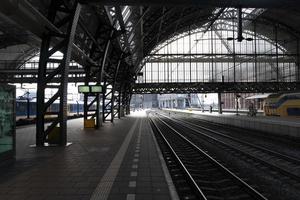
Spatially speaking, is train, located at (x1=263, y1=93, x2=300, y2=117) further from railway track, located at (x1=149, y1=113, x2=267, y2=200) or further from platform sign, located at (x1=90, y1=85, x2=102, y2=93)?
railway track, located at (x1=149, y1=113, x2=267, y2=200)

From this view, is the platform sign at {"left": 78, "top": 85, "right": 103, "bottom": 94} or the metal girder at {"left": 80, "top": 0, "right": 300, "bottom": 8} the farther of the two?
the platform sign at {"left": 78, "top": 85, "right": 103, "bottom": 94}

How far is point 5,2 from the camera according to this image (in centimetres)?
912

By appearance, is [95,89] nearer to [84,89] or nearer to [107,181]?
[84,89]

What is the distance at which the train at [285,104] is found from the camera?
30.7 m

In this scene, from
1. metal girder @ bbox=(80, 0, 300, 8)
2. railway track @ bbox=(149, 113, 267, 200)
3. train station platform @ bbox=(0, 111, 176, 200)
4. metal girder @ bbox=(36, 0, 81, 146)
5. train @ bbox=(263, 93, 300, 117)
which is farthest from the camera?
train @ bbox=(263, 93, 300, 117)

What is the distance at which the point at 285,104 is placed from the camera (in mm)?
32344

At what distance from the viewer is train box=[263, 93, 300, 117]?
3073 centimetres

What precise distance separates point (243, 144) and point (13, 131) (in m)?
11.3

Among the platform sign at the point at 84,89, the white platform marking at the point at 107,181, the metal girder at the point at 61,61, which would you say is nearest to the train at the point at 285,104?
the platform sign at the point at 84,89

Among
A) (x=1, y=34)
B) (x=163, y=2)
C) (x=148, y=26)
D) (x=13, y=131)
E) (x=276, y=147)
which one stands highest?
(x=148, y=26)

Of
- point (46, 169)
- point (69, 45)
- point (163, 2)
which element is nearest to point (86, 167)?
point (46, 169)

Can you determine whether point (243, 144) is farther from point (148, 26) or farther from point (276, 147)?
point (148, 26)

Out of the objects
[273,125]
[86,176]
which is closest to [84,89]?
[273,125]

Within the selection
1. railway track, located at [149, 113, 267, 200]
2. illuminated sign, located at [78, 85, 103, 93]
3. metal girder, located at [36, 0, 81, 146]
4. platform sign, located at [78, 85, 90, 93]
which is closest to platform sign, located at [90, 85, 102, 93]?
illuminated sign, located at [78, 85, 103, 93]
